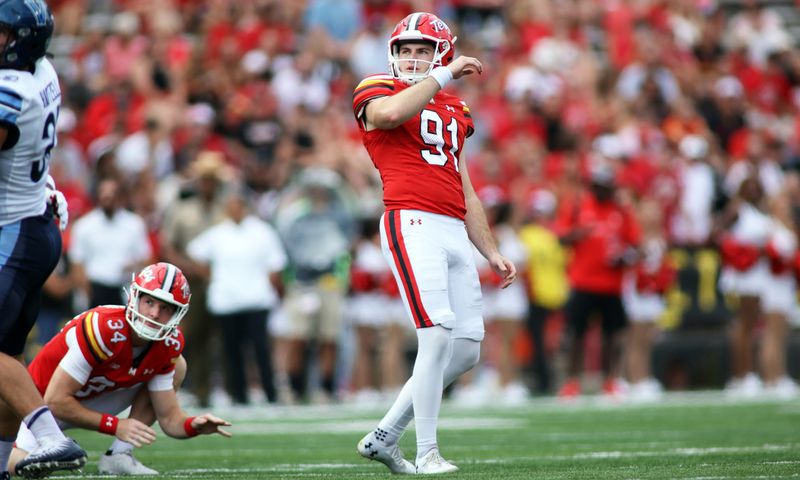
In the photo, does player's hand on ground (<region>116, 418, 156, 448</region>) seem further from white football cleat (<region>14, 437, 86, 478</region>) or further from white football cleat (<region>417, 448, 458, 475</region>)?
white football cleat (<region>417, 448, 458, 475</region>)

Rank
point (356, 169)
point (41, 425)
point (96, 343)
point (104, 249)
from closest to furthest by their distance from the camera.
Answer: point (41, 425), point (96, 343), point (104, 249), point (356, 169)

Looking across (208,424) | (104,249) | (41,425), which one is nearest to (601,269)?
(104,249)

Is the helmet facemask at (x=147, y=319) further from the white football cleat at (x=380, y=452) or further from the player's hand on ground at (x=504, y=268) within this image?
the player's hand on ground at (x=504, y=268)

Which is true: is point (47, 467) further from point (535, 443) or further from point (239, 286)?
point (239, 286)

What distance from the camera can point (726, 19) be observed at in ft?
65.1

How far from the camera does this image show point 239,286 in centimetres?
1229

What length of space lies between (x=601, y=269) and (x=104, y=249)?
492 cm

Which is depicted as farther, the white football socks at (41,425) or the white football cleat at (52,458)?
the white football socks at (41,425)

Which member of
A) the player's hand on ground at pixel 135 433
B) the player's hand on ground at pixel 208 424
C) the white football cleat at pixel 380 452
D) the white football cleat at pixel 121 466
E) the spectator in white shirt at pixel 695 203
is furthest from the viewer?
the spectator in white shirt at pixel 695 203

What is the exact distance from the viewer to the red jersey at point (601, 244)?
44.1ft

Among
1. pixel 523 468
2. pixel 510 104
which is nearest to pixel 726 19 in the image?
pixel 510 104

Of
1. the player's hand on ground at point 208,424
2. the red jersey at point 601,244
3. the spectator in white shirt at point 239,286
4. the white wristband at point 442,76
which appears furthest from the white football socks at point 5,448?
the red jersey at point 601,244

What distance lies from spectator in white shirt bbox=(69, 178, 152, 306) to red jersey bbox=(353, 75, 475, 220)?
20.5ft

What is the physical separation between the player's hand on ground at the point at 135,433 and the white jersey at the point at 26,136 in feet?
3.18
